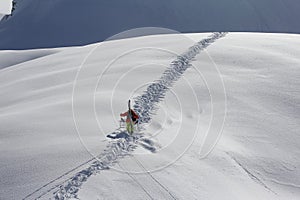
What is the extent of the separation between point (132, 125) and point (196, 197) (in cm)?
291

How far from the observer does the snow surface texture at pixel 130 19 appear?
5303 centimetres

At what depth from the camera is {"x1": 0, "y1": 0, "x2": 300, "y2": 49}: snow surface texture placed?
53.0 meters

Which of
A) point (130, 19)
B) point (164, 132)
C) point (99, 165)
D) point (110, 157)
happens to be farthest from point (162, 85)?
point (130, 19)

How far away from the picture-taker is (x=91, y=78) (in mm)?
15617

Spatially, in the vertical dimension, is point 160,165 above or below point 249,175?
above

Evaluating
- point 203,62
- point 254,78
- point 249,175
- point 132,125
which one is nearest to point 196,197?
point 249,175

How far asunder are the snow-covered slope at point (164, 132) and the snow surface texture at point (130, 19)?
3623cm

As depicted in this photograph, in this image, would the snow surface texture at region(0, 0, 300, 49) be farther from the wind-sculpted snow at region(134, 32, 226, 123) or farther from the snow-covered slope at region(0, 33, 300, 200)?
the snow-covered slope at region(0, 33, 300, 200)

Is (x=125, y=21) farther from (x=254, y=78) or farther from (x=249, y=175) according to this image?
(x=249, y=175)

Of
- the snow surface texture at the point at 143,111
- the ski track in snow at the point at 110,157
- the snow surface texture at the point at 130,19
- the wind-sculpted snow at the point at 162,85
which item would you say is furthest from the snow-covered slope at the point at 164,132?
the snow surface texture at the point at 130,19

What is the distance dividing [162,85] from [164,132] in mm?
4326

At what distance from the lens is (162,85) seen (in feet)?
46.2

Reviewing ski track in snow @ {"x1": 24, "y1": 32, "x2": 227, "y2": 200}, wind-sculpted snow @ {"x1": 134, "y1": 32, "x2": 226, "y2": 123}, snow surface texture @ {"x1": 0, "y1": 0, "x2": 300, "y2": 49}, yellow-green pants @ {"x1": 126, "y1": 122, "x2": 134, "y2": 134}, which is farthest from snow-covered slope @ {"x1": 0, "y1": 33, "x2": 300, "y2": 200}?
snow surface texture @ {"x1": 0, "y1": 0, "x2": 300, "y2": 49}

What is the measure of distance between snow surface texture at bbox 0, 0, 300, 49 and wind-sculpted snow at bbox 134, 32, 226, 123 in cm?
3404
